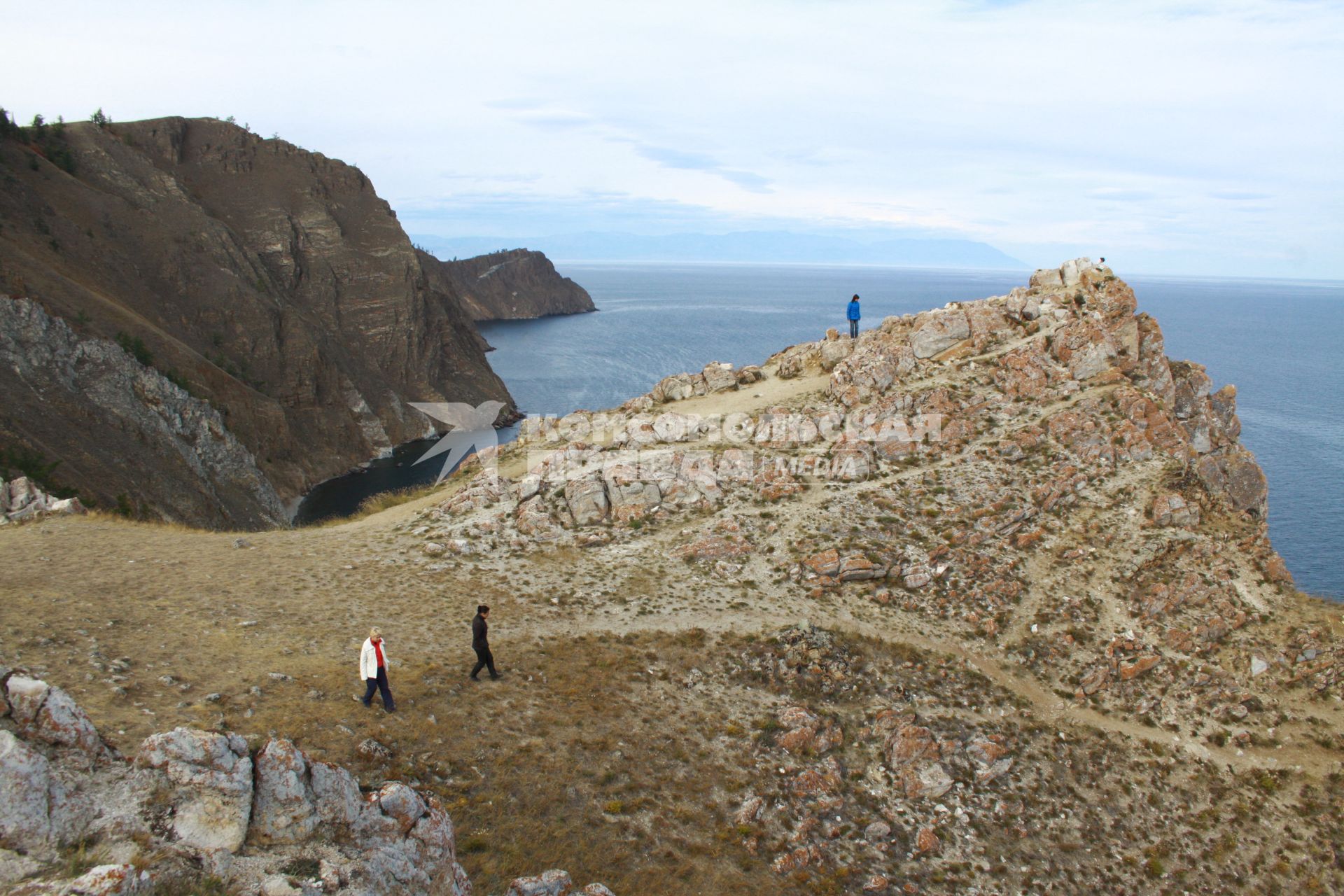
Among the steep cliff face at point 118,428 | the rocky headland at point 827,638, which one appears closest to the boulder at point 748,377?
the rocky headland at point 827,638

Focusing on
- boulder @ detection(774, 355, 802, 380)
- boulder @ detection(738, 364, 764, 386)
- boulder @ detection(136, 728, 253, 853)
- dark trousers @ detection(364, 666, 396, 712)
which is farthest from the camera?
boulder @ detection(738, 364, 764, 386)

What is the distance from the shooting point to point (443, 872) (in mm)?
10711

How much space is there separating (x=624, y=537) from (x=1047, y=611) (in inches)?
600

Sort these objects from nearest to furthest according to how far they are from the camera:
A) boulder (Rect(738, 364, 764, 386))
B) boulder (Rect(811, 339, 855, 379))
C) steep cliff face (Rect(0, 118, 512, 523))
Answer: boulder (Rect(811, 339, 855, 379))
boulder (Rect(738, 364, 764, 386))
steep cliff face (Rect(0, 118, 512, 523))

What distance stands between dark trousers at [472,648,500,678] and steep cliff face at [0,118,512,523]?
3059 centimetres

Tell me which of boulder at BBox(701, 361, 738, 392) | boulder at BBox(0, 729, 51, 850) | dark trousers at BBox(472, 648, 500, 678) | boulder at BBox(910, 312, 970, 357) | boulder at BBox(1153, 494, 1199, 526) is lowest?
dark trousers at BBox(472, 648, 500, 678)

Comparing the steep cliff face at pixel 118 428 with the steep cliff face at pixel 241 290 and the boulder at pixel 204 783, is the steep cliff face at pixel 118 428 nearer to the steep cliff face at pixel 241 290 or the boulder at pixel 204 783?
the steep cliff face at pixel 241 290

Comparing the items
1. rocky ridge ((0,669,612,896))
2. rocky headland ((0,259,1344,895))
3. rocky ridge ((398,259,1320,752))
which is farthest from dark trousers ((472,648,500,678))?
rocky ridge ((398,259,1320,752))

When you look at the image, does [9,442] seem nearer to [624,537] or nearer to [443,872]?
[624,537]

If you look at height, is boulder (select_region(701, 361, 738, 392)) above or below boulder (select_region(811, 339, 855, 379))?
below

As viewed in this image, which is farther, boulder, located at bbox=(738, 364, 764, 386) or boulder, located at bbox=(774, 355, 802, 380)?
boulder, located at bbox=(738, 364, 764, 386)

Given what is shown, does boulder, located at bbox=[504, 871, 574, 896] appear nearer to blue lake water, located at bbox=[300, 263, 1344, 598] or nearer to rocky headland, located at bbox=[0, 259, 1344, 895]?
rocky headland, located at bbox=[0, 259, 1344, 895]

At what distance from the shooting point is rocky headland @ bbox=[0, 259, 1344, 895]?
48.6ft

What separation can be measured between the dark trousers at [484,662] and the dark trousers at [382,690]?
2471mm
